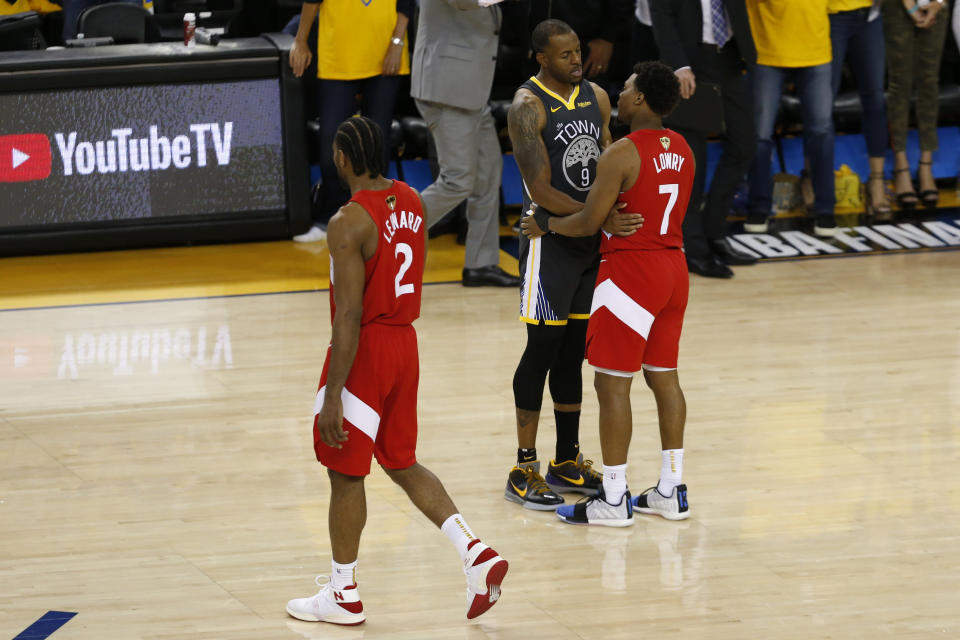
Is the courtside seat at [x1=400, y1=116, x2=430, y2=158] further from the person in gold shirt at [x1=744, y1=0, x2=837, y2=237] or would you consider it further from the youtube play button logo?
the youtube play button logo

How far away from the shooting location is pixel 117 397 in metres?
6.02

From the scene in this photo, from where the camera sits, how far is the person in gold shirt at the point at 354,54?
8148mm

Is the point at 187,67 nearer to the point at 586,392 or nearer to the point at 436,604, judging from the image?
the point at 586,392

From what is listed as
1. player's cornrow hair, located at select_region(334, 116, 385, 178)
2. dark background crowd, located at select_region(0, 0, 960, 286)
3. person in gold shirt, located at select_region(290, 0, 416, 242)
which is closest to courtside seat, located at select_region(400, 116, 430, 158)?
→ dark background crowd, located at select_region(0, 0, 960, 286)

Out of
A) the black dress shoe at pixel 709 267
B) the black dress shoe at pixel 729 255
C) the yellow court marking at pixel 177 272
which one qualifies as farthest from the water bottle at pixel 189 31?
the black dress shoe at pixel 729 255

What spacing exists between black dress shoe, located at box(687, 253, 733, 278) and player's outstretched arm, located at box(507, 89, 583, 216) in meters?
3.24

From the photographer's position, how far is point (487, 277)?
25.3 feet

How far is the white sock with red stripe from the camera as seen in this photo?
3.94 metres

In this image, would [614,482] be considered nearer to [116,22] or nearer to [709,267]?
[709,267]

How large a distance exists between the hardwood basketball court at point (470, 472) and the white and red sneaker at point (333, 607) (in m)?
0.04

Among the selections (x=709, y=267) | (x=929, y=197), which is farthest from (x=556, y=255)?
(x=929, y=197)

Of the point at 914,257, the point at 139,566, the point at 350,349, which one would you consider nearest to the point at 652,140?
the point at 350,349

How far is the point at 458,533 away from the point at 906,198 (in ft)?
20.5

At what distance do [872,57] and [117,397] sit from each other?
213 inches
